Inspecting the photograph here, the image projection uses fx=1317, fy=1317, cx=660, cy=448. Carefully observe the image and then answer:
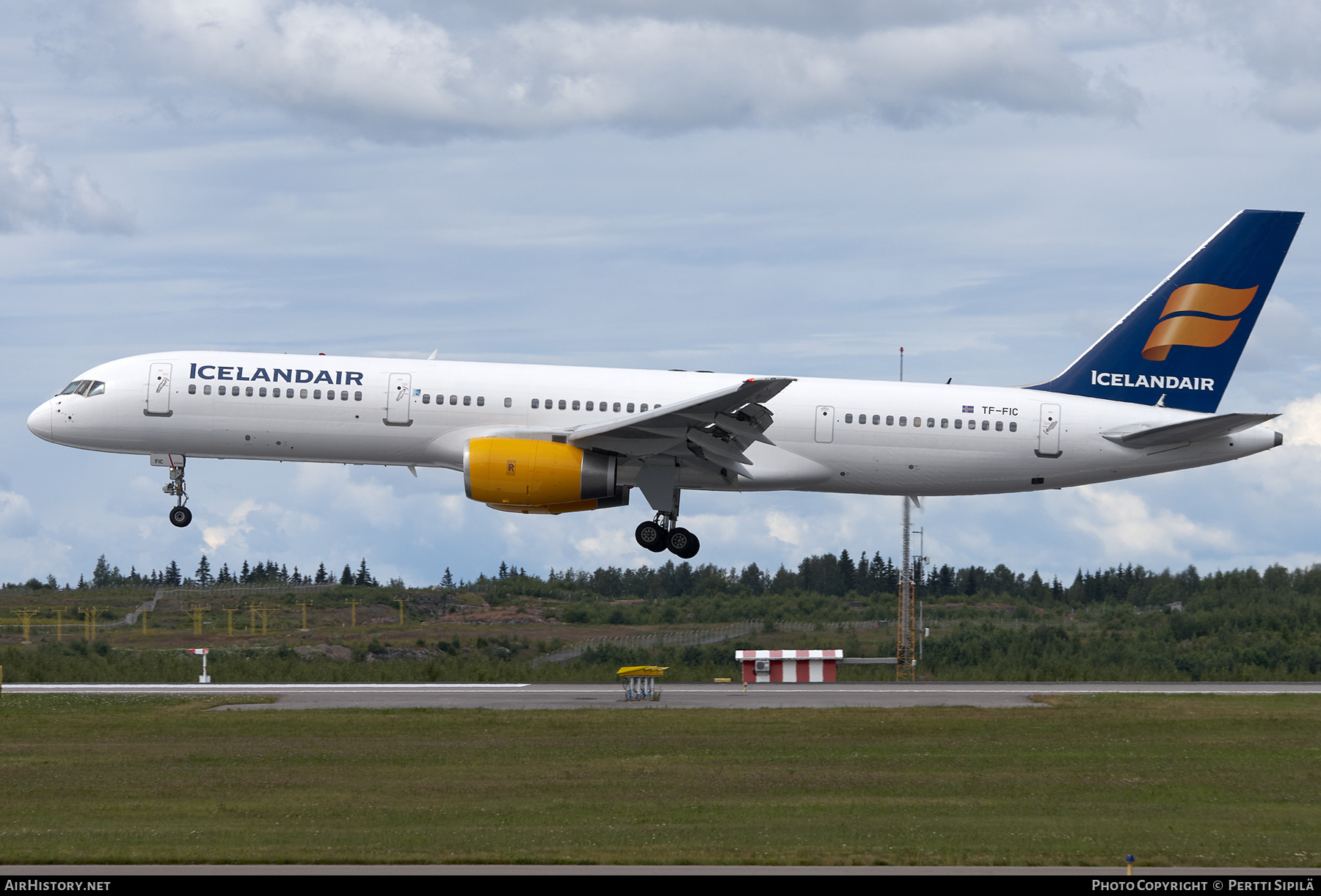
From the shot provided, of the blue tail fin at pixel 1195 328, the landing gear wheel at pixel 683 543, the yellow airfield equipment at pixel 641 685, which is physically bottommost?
the yellow airfield equipment at pixel 641 685

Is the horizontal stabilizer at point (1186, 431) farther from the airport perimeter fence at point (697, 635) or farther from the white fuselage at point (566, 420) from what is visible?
the airport perimeter fence at point (697, 635)

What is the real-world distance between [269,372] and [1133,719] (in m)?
23.6

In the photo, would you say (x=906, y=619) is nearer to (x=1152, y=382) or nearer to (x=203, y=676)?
(x=1152, y=382)

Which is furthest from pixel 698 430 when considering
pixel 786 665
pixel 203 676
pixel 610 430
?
pixel 203 676

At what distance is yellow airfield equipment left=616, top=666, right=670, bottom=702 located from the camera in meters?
36.9

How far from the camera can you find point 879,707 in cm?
3425

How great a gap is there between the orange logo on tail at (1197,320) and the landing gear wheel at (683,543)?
13.8 metres

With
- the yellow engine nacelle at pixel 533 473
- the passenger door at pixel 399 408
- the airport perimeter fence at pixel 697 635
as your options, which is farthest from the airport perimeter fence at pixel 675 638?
the passenger door at pixel 399 408

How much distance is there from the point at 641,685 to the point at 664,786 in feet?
49.7

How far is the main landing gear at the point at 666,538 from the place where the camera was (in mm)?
35094

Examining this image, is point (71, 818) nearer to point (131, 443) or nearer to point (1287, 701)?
point (131, 443)

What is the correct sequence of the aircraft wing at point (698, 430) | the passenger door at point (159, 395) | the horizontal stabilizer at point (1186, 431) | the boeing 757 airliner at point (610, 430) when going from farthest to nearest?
the passenger door at point (159, 395)
the horizontal stabilizer at point (1186, 431)
the boeing 757 airliner at point (610, 430)
the aircraft wing at point (698, 430)
